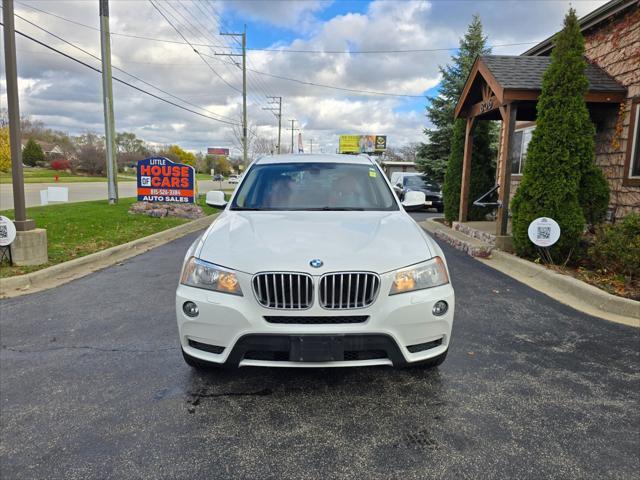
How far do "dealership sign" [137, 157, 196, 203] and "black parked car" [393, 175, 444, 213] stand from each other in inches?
344

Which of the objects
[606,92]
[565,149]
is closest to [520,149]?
[606,92]

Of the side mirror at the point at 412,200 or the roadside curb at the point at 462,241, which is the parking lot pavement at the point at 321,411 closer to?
the side mirror at the point at 412,200

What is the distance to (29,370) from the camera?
3445 mm

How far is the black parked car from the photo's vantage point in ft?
60.8

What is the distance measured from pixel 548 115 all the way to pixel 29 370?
24.8 feet

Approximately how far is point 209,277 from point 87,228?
8.60 m

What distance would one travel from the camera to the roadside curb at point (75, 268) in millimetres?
5809

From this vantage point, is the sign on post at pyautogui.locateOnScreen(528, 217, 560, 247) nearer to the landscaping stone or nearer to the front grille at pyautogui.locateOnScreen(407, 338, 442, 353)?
the front grille at pyautogui.locateOnScreen(407, 338, 442, 353)

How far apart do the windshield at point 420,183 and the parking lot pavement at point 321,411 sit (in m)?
15.6

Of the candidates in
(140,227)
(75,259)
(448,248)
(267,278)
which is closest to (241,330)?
(267,278)

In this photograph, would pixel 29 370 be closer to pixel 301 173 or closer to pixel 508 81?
pixel 301 173

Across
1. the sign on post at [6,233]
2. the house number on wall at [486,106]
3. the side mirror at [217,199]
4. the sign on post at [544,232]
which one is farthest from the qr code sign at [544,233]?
the sign on post at [6,233]

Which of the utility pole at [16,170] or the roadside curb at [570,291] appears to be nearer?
the roadside curb at [570,291]

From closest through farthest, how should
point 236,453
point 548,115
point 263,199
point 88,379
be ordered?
point 236,453 → point 88,379 → point 263,199 → point 548,115
